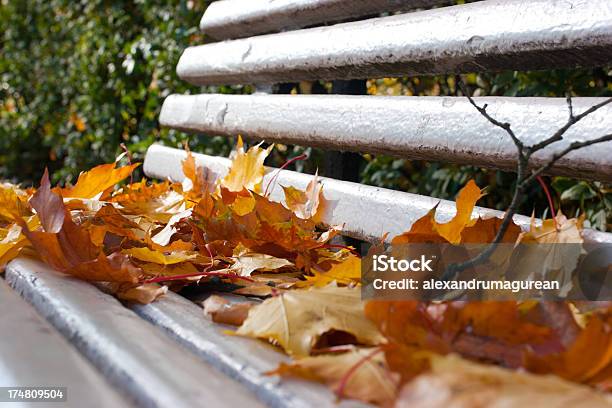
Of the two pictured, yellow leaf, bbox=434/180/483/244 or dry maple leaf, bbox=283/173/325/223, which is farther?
dry maple leaf, bbox=283/173/325/223

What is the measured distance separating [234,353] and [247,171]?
0.77 m

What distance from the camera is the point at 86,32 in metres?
4.28

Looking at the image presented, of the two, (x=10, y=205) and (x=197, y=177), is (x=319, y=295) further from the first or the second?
(x=197, y=177)

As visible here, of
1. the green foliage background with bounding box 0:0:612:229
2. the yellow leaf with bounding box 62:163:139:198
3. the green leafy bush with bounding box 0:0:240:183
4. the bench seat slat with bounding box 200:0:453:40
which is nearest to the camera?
the yellow leaf with bounding box 62:163:139:198

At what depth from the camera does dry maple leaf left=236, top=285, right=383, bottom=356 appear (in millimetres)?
730

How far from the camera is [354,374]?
625mm

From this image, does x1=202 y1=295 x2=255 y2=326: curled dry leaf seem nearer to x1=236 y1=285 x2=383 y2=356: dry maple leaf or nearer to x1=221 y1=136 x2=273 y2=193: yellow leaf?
x1=236 y1=285 x2=383 y2=356: dry maple leaf

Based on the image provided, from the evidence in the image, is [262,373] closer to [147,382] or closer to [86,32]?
[147,382]

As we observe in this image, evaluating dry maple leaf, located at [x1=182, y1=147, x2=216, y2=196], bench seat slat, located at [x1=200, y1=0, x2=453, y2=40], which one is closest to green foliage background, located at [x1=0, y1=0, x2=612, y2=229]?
bench seat slat, located at [x1=200, y1=0, x2=453, y2=40]

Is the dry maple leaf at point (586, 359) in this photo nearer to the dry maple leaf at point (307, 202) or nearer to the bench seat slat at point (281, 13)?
the dry maple leaf at point (307, 202)

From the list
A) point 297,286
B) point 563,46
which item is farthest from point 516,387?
point 563,46

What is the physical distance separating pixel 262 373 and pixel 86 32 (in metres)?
3.96

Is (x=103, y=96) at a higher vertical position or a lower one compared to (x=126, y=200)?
lower

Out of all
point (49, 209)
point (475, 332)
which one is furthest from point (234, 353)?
point (49, 209)
